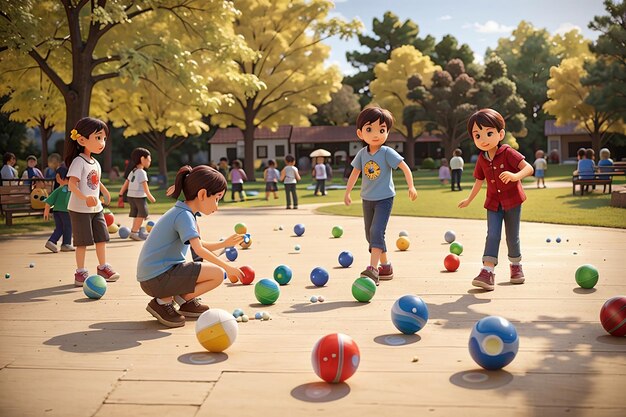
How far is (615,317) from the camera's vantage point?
5.61 metres

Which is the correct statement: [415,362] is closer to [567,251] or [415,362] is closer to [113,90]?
[567,251]

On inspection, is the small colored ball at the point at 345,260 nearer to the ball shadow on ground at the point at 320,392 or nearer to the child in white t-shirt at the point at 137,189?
the ball shadow on ground at the point at 320,392

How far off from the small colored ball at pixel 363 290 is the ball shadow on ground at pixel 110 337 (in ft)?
7.08

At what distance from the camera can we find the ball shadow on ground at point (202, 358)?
5.28 metres

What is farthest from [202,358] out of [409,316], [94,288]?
[94,288]

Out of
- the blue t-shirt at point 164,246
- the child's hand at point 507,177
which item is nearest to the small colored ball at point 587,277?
the child's hand at point 507,177

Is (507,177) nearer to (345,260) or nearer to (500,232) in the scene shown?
(500,232)

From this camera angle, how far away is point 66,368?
5.19 m

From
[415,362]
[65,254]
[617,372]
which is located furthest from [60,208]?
[617,372]

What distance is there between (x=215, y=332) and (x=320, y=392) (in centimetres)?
128

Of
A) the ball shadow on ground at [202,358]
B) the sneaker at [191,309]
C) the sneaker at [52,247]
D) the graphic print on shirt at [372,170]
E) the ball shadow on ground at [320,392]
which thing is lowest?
the ball shadow on ground at [320,392]

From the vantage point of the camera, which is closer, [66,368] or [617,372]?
[617,372]

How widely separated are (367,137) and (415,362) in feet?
14.3

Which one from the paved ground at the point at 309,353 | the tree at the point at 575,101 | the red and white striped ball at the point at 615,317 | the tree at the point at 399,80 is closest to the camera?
the paved ground at the point at 309,353
